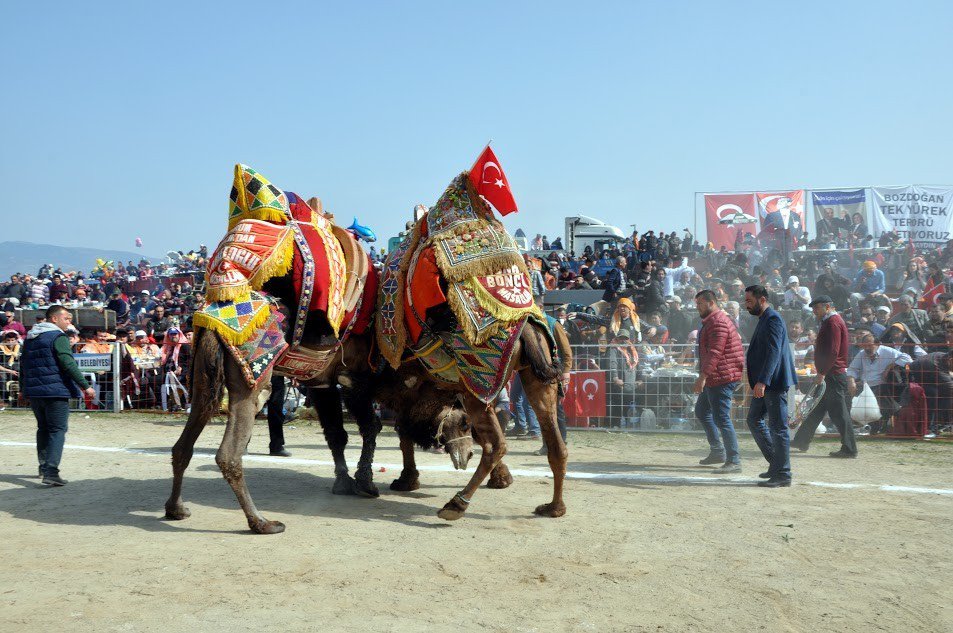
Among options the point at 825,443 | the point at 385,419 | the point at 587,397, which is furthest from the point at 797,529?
the point at 385,419

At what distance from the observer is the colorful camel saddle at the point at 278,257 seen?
17.6 ft

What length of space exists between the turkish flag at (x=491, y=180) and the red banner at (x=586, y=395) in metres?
A: 5.91

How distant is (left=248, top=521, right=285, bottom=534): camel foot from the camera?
538 cm

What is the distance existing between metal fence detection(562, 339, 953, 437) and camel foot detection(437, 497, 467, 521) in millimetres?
5805

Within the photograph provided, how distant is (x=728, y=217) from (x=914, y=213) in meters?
3.72

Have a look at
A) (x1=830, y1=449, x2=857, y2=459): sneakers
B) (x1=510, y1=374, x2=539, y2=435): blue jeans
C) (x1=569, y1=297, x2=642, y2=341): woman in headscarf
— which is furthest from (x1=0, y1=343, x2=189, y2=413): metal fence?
(x1=830, y1=449, x2=857, y2=459): sneakers

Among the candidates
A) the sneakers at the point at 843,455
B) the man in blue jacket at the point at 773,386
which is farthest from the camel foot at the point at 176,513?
the sneakers at the point at 843,455

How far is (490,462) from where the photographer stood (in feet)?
19.7

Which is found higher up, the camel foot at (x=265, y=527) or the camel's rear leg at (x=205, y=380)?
the camel's rear leg at (x=205, y=380)

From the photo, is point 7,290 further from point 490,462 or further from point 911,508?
Result: point 911,508

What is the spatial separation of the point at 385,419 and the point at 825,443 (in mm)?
6466

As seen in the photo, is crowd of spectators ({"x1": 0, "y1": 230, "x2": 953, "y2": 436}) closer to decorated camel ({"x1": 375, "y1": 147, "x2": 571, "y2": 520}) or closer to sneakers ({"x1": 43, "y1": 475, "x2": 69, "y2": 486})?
decorated camel ({"x1": 375, "y1": 147, "x2": 571, "y2": 520})

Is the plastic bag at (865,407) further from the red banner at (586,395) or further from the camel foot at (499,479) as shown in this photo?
the camel foot at (499,479)

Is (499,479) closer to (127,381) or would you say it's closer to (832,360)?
(832,360)
